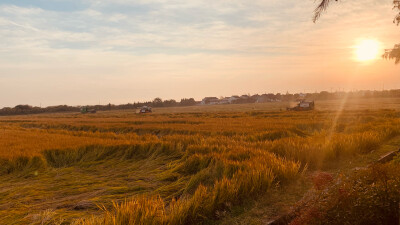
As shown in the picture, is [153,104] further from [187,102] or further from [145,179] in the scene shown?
[145,179]

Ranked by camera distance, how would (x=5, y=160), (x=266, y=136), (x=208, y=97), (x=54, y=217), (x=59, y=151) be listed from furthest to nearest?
(x=208, y=97)
(x=266, y=136)
(x=59, y=151)
(x=5, y=160)
(x=54, y=217)

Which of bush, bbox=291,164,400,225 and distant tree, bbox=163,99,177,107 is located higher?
distant tree, bbox=163,99,177,107

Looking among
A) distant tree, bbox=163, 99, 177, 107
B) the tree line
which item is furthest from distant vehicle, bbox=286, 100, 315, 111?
distant tree, bbox=163, 99, 177, 107

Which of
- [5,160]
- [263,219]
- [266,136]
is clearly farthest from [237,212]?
[266,136]

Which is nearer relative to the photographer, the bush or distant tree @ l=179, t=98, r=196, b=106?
the bush

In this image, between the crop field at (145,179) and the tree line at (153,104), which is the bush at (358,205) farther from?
the tree line at (153,104)

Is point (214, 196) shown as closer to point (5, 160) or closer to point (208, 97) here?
point (5, 160)

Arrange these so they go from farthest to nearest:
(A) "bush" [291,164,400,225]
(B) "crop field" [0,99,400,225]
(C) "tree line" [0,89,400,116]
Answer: (C) "tree line" [0,89,400,116]
(B) "crop field" [0,99,400,225]
(A) "bush" [291,164,400,225]

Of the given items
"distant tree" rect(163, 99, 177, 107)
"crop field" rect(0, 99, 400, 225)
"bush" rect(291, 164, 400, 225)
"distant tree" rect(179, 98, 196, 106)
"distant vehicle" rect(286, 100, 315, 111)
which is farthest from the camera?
"distant tree" rect(179, 98, 196, 106)

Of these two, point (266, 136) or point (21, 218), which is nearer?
point (21, 218)

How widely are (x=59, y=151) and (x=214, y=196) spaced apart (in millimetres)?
7714

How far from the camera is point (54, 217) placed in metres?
4.47

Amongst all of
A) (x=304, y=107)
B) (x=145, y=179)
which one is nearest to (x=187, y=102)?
(x=304, y=107)

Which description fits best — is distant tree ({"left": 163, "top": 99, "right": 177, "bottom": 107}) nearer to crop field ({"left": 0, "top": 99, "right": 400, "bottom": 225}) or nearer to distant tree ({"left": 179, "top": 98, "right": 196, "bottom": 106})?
distant tree ({"left": 179, "top": 98, "right": 196, "bottom": 106})
